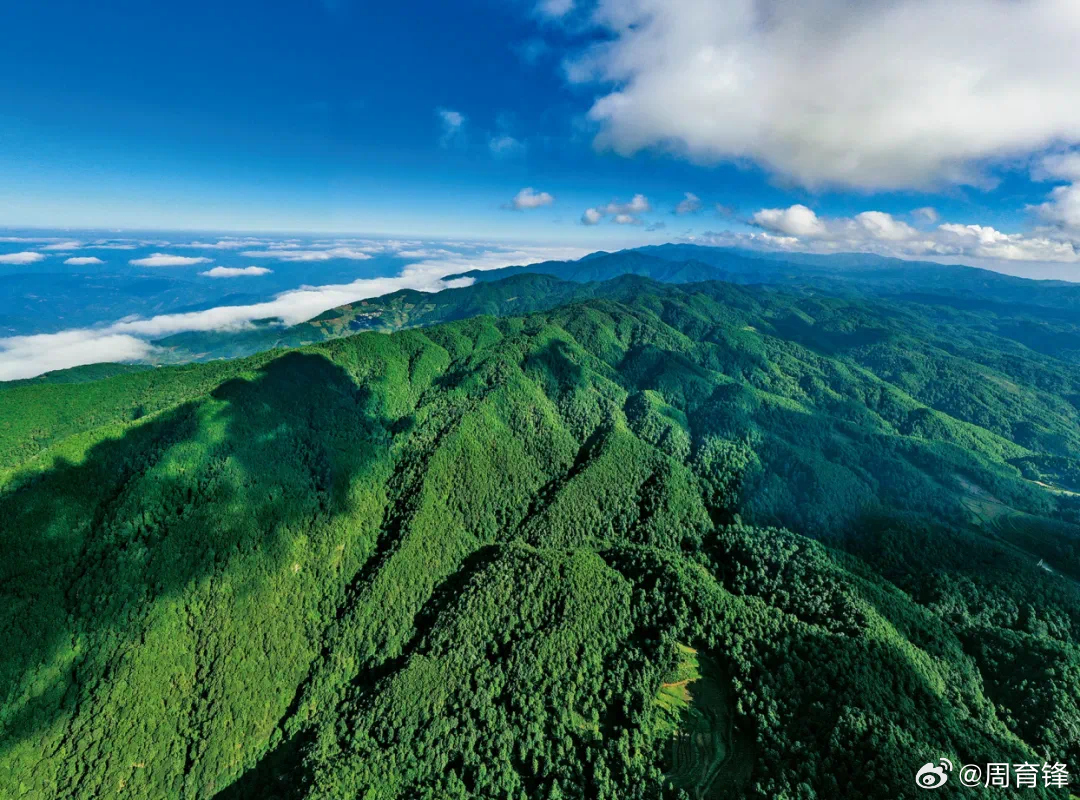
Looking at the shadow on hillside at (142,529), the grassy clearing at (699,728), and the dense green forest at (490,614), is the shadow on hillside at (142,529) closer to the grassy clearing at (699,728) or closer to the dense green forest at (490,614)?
the dense green forest at (490,614)

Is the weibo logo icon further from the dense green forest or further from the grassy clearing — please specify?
the grassy clearing

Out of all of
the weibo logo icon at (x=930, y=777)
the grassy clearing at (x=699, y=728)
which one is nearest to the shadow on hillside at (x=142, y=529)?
the grassy clearing at (x=699, y=728)

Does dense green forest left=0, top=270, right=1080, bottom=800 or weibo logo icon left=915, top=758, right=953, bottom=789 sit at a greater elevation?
weibo logo icon left=915, top=758, right=953, bottom=789

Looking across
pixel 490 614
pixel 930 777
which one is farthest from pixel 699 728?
pixel 490 614

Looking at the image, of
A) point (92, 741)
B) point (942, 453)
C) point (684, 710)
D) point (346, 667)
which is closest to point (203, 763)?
point (92, 741)

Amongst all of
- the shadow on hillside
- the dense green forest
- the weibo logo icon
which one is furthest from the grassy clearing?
the shadow on hillside

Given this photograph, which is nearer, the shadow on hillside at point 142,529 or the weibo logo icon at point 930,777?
the weibo logo icon at point 930,777
